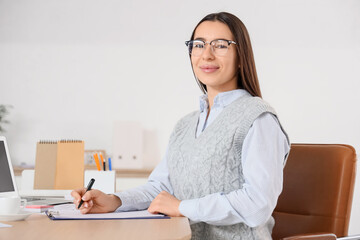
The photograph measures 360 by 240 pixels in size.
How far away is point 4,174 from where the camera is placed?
5.33ft

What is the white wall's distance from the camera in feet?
13.3

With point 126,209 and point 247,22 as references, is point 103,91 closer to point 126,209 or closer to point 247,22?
point 247,22

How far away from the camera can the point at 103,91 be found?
409 cm

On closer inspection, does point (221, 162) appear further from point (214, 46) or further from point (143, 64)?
point (143, 64)

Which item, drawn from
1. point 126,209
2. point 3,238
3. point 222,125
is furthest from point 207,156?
point 3,238

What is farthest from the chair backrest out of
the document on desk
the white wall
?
the white wall

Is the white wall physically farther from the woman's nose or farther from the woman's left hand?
the woman's left hand

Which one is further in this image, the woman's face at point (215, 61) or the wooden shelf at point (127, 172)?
the wooden shelf at point (127, 172)

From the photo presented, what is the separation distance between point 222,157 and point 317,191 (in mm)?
624

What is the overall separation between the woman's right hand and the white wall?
2.52m

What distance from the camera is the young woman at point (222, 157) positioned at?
1365mm

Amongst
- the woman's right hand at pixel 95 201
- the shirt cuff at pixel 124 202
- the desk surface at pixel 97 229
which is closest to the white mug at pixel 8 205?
the desk surface at pixel 97 229

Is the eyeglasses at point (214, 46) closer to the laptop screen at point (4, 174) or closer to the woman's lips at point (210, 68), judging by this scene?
the woman's lips at point (210, 68)

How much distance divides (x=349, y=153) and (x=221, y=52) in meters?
0.69
